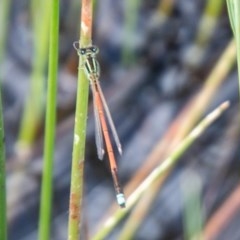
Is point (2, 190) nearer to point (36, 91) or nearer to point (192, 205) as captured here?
point (192, 205)

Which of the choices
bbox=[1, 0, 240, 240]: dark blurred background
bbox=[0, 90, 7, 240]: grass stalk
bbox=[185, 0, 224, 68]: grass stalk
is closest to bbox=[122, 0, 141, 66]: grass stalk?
bbox=[1, 0, 240, 240]: dark blurred background

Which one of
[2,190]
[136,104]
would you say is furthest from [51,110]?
[136,104]

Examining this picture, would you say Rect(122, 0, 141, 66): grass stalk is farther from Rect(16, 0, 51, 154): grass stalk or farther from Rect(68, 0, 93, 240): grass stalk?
Rect(68, 0, 93, 240): grass stalk

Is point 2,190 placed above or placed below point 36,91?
above

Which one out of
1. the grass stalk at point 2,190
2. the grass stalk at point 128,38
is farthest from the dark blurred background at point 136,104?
the grass stalk at point 2,190

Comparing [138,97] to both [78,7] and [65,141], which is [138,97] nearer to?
[65,141]

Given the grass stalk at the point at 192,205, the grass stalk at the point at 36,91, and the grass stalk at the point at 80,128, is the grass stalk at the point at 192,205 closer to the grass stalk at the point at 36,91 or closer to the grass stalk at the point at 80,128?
the grass stalk at the point at 36,91

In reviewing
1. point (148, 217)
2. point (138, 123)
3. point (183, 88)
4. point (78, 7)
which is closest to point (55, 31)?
point (148, 217)
